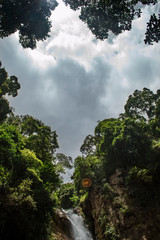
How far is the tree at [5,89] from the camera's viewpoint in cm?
1992

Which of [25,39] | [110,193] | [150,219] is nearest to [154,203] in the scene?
[150,219]

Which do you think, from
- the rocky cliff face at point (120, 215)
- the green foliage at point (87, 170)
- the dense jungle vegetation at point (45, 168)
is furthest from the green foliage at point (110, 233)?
the green foliage at point (87, 170)

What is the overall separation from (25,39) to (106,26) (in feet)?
26.8

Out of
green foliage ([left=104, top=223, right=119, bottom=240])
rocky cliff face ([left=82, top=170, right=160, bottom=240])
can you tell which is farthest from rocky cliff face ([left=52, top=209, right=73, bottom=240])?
green foliage ([left=104, top=223, right=119, bottom=240])

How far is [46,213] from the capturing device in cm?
1141

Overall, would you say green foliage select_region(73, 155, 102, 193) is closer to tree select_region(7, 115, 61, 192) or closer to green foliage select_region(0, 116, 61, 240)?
tree select_region(7, 115, 61, 192)

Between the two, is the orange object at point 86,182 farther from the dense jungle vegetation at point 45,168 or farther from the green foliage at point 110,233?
the green foliage at point 110,233

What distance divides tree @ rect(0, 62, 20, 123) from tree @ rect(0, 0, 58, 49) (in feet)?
30.4

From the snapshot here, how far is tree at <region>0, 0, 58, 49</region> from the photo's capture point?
37.1 feet

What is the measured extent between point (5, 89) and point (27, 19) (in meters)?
12.2

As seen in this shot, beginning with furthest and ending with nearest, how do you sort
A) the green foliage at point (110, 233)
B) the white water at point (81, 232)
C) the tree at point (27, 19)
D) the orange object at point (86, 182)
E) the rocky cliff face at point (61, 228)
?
1. the orange object at point (86, 182)
2. the white water at point (81, 232)
3. the rocky cliff face at point (61, 228)
4. the green foliage at point (110, 233)
5. the tree at point (27, 19)

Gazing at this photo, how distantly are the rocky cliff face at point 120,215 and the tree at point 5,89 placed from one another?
16.2 m

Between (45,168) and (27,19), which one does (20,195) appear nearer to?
(45,168)

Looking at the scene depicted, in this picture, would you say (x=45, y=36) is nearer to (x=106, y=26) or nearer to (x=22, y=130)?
(x=106, y=26)
